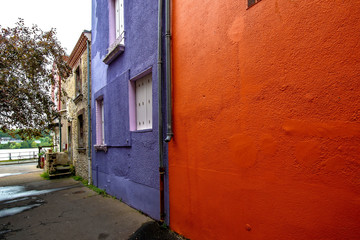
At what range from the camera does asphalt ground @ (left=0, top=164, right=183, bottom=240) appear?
402 centimetres

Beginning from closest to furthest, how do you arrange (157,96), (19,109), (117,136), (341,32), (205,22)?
(341,32)
(205,22)
(157,96)
(117,136)
(19,109)

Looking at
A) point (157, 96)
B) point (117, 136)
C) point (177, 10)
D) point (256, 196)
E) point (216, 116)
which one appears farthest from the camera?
point (117, 136)

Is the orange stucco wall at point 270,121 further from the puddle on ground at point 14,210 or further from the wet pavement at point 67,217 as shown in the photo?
the puddle on ground at point 14,210

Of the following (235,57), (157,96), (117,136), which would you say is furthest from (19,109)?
(235,57)

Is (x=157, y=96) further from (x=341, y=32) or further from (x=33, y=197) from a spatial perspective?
(x=33, y=197)

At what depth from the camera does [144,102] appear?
17.1ft

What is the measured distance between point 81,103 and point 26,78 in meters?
2.50

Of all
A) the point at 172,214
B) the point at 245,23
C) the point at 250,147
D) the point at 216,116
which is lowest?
the point at 172,214

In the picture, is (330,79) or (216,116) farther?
(216,116)

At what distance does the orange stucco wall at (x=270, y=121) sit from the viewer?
1.85m

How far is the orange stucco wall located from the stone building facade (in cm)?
673

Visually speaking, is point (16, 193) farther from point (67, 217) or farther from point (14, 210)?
point (67, 217)

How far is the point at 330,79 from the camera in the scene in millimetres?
1924

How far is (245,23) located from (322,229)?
2.34 meters
